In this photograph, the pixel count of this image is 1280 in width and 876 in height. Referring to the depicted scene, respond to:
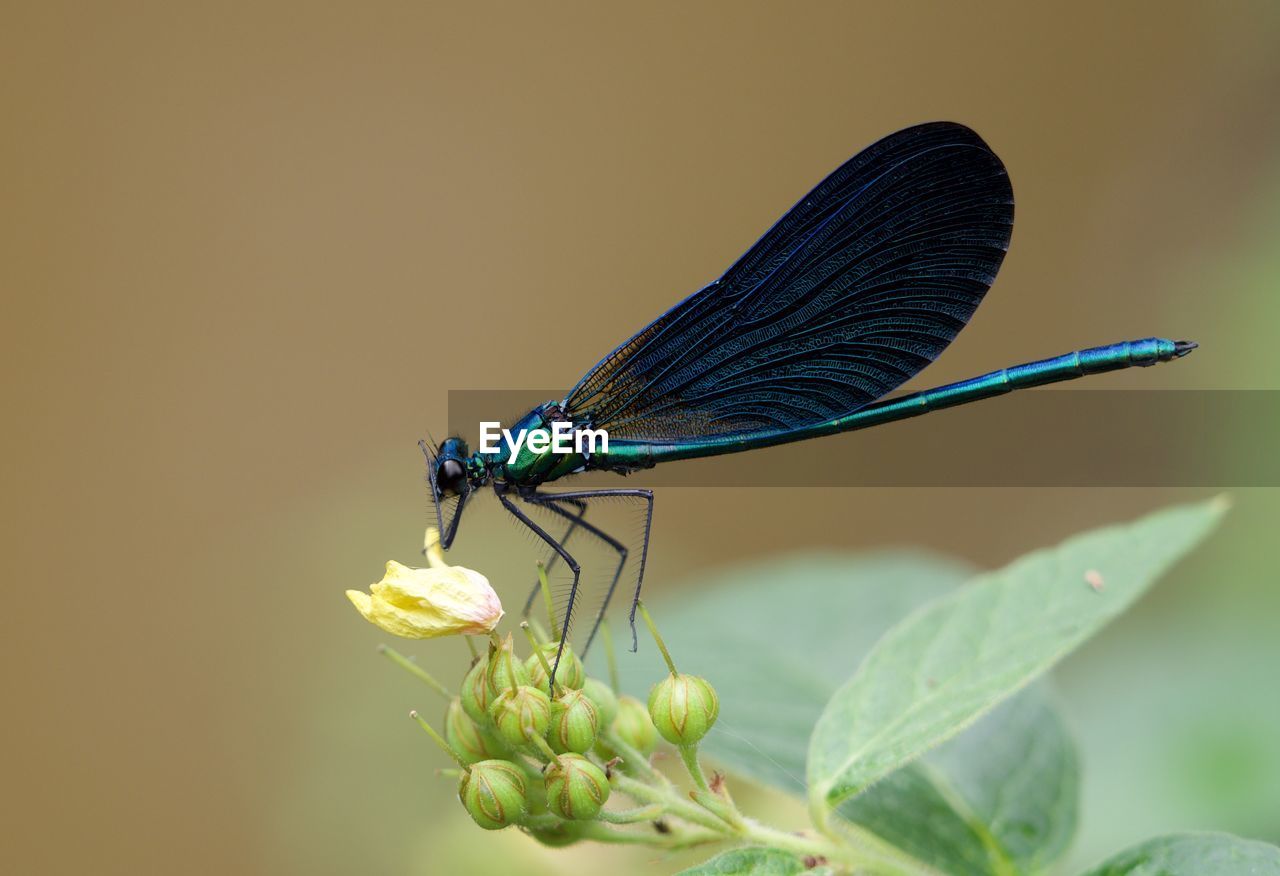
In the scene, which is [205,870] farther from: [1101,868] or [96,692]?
[1101,868]

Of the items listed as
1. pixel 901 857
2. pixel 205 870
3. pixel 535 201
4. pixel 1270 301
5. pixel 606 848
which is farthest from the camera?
pixel 535 201

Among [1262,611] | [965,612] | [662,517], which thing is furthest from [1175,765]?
[662,517]

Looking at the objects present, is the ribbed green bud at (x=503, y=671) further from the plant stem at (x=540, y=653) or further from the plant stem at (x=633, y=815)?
the plant stem at (x=633, y=815)

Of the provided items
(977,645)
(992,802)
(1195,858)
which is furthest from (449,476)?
(1195,858)

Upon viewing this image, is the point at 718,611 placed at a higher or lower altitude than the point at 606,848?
higher

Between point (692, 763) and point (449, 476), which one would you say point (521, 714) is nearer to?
point (692, 763)

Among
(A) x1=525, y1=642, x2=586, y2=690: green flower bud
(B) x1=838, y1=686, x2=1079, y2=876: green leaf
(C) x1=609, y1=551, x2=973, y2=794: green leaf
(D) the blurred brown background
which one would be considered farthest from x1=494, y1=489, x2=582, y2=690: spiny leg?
(D) the blurred brown background
